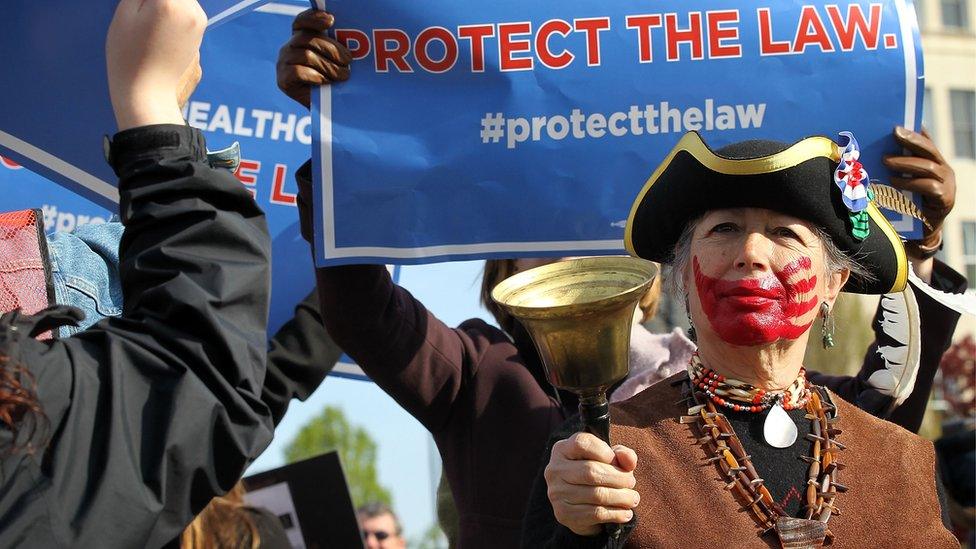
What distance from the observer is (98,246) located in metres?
3.65

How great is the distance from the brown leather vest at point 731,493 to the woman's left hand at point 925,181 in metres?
0.97

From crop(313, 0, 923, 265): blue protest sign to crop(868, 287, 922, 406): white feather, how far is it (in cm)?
55

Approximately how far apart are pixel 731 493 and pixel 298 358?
174 centimetres

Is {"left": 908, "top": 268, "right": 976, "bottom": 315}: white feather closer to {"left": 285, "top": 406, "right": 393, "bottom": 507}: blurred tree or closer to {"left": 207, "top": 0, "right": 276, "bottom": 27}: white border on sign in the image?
{"left": 207, "top": 0, "right": 276, "bottom": 27}: white border on sign

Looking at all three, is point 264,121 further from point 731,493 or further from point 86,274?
point 731,493

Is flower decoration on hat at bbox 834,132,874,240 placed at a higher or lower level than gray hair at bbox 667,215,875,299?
higher

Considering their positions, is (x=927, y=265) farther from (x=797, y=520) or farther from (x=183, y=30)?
(x=183, y=30)

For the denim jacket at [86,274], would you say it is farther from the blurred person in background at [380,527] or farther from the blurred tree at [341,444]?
the blurred tree at [341,444]

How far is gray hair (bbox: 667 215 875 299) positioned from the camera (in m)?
3.70

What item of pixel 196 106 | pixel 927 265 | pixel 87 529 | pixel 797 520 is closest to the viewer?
pixel 87 529

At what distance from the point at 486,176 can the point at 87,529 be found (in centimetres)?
237

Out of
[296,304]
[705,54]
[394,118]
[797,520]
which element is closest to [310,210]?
[394,118]

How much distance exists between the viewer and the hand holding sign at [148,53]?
2.62 m

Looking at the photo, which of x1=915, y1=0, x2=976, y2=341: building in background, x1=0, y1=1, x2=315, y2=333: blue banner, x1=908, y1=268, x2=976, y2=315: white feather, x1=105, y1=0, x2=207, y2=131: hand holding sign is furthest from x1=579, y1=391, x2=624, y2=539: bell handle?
x1=915, y1=0, x2=976, y2=341: building in background
